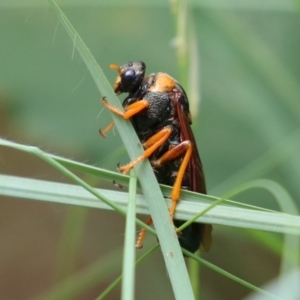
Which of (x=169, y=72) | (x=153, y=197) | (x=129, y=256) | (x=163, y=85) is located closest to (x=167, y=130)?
(x=163, y=85)

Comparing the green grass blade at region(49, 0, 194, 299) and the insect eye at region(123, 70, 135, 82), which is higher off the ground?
the insect eye at region(123, 70, 135, 82)

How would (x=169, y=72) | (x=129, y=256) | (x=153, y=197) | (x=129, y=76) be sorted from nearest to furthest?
(x=129, y=256) → (x=153, y=197) → (x=129, y=76) → (x=169, y=72)

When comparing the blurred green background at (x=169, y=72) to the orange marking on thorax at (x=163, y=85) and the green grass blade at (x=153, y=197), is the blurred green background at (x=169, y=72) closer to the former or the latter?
the orange marking on thorax at (x=163, y=85)

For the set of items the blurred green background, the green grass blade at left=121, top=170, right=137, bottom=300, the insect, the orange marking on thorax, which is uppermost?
the blurred green background

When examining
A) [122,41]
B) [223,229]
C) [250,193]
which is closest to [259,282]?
[223,229]

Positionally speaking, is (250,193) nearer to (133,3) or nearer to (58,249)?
(133,3)

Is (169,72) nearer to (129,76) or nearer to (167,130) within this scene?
(129,76)

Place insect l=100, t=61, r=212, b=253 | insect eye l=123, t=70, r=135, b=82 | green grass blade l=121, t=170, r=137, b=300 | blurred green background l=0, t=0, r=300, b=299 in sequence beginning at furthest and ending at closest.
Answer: blurred green background l=0, t=0, r=300, b=299, insect eye l=123, t=70, r=135, b=82, insect l=100, t=61, r=212, b=253, green grass blade l=121, t=170, r=137, b=300

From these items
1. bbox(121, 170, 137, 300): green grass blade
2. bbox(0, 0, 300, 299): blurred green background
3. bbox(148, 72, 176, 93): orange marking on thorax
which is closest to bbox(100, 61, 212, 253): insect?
bbox(148, 72, 176, 93): orange marking on thorax

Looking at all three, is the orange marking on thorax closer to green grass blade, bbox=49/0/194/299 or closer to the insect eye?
the insect eye

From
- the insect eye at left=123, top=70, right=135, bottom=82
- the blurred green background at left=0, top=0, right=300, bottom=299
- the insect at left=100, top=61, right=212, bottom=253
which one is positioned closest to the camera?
the insect at left=100, top=61, right=212, bottom=253
